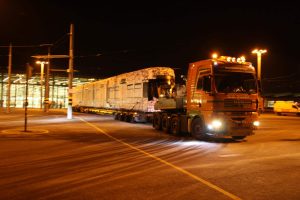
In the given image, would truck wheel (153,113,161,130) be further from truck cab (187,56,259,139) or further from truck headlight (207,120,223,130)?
truck headlight (207,120,223,130)

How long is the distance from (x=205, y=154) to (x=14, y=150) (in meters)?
6.52

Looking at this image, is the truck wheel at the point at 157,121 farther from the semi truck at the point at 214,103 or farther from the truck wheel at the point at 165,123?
the truck wheel at the point at 165,123

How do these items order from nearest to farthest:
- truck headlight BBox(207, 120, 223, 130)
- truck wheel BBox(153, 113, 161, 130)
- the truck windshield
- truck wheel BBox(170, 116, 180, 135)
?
truck headlight BBox(207, 120, 223, 130), the truck windshield, truck wheel BBox(170, 116, 180, 135), truck wheel BBox(153, 113, 161, 130)

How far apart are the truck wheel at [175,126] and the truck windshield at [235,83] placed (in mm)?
4060

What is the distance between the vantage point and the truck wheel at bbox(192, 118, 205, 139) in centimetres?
1781

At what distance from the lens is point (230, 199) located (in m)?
7.43

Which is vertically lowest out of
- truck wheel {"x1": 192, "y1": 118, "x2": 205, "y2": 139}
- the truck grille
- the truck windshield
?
truck wheel {"x1": 192, "y1": 118, "x2": 205, "y2": 139}

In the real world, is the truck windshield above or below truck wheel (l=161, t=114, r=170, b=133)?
above

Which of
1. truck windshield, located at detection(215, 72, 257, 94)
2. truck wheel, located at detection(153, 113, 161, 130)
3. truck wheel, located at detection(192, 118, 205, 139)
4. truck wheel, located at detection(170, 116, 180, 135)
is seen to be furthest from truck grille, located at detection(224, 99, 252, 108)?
truck wheel, located at detection(153, 113, 161, 130)

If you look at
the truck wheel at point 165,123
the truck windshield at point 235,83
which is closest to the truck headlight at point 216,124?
the truck windshield at point 235,83

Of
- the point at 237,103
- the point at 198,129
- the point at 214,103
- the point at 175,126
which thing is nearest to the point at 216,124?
the point at 214,103

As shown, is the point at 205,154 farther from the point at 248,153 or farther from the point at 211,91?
the point at 211,91

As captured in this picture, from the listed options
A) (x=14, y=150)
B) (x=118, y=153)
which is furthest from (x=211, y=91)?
(x=14, y=150)

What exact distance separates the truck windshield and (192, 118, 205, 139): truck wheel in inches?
77.1
